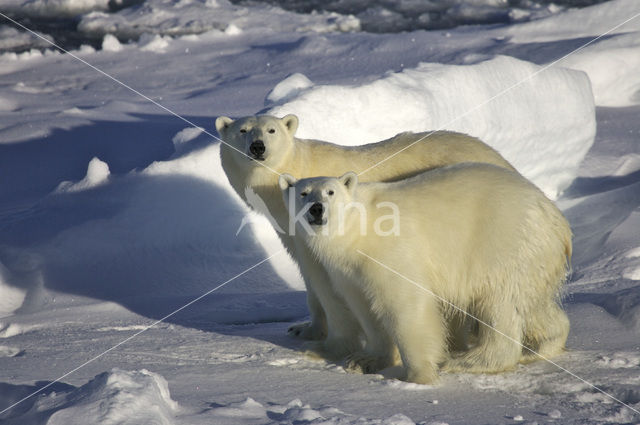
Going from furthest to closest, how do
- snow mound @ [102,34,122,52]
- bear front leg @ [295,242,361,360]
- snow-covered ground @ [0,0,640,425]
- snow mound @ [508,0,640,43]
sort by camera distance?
snow mound @ [102,34,122,52] → snow mound @ [508,0,640,43] → bear front leg @ [295,242,361,360] → snow-covered ground @ [0,0,640,425]

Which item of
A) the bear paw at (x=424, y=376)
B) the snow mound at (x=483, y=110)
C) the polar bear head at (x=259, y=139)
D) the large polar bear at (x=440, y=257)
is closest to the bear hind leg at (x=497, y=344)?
the large polar bear at (x=440, y=257)

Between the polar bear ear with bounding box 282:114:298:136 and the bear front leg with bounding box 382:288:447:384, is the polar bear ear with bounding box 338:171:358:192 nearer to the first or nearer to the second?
the bear front leg with bounding box 382:288:447:384

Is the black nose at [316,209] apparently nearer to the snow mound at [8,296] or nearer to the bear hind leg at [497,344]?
the bear hind leg at [497,344]

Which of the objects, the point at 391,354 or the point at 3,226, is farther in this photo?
the point at 3,226

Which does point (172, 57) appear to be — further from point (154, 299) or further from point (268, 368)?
point (268, 368)

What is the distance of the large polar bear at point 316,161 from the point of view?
12.5ft

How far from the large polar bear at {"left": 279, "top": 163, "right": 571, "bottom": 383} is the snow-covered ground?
17 centimetres

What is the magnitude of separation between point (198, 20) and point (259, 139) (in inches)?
419

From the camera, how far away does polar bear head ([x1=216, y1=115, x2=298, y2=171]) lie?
3.83 m

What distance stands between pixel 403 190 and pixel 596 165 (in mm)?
4571

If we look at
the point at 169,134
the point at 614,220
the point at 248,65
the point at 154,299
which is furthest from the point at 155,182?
the point at 248,65

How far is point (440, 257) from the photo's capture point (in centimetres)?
344

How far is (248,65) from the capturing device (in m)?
10.6

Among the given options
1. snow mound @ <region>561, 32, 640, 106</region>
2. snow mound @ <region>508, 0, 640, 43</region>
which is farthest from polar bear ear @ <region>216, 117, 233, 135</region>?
snow mound @ <region>508, 0, 640, 43</region>
